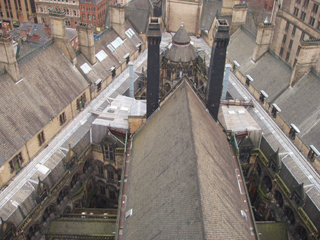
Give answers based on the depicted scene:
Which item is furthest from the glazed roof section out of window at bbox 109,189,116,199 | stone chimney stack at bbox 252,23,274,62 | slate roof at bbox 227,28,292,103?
stone chimney stack at bbox 252,23,274,62

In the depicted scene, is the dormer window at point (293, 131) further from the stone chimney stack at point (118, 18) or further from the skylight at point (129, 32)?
the skylight at point (129, 32)

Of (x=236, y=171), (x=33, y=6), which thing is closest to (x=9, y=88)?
(x=236, y=171)

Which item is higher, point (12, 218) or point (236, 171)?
point (236, 171)

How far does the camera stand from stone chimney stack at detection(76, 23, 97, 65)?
58.9 meters

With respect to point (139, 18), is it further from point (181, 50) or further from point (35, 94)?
point (35, 94)

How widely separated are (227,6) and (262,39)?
20.2 m

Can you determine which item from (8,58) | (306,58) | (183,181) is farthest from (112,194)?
(306,58)

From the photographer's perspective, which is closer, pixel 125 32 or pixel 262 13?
pixel 125 32

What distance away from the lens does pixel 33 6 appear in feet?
468

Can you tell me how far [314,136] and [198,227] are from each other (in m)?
29.2

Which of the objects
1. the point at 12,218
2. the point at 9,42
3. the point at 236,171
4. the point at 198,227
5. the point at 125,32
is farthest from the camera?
the point at 125,32

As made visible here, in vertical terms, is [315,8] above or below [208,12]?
above

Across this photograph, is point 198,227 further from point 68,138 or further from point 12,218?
point 68,138

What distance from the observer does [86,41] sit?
60.5 meters
